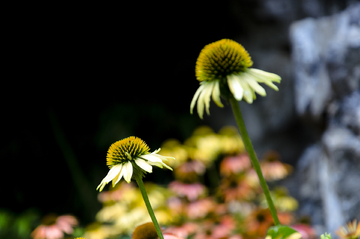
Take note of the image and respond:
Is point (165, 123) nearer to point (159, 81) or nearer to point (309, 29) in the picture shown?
point (159, 81)

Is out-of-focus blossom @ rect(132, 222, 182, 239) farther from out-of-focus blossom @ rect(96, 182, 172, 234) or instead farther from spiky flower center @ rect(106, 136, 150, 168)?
out-of-focus blossom @ rect(96, 182, 172, 234)

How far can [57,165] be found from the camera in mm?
2965

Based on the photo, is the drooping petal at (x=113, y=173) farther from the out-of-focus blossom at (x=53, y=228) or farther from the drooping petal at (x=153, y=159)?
the out-of-focus blossom at (x=53, y=228)

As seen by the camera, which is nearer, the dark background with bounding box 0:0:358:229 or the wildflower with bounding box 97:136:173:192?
the wildflower with bounding box 97:136:173:192

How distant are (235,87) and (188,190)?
52.2 inches

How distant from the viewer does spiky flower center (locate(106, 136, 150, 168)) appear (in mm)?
471

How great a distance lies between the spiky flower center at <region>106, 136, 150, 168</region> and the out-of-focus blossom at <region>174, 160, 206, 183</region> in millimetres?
1289

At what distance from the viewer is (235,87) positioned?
439 millimetres

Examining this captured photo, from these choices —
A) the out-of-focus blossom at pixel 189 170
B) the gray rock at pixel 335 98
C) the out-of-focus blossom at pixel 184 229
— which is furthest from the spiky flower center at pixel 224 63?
the out-of-focus blossom at pixel 189 170

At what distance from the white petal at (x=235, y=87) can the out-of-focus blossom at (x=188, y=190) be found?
1.28 meters

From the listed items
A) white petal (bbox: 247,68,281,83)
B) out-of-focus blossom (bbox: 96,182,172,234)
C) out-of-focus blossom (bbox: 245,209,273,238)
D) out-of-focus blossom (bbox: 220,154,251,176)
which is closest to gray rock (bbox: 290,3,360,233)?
out-of-focus blossom (bbox: 220,154,251,176)

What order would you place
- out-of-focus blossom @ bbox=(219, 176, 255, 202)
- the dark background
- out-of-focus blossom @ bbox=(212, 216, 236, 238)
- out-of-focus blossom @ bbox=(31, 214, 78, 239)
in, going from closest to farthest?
1. out-of-focus blossom @ bbox=(212, 216, 236, 238)
2. out-of-focus blossom @ bbox=(31, 214, 78, 239)
3. out-of-focus blossom @ bbox=(219, 176, 255, 202)
4. the dark background

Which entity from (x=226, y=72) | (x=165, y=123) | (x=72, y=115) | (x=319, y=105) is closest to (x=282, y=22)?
(x=319, y=105)

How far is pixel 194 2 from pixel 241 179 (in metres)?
1.94
